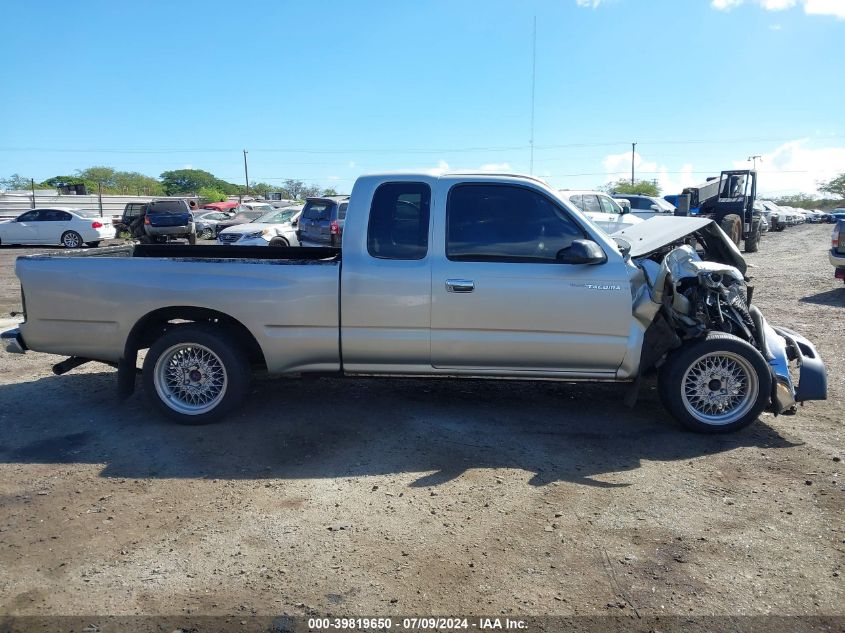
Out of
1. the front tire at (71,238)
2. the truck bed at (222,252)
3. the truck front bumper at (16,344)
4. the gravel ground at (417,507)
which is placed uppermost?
the truck bed at (222,252)

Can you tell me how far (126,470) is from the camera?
4621 millimetres

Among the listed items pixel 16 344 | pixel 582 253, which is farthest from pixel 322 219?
pixel 582 253

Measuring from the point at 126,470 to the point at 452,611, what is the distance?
2641mm

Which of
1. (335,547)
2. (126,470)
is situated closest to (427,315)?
(335,547)

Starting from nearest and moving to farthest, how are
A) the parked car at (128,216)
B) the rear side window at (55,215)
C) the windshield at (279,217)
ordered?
1. the windshield at (279,217)
2. the rear side window at (55,215)
3. the parked car at (128,216)

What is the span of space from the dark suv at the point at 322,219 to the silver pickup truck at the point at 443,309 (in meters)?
11.6

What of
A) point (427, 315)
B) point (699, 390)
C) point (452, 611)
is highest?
point (427, 315)

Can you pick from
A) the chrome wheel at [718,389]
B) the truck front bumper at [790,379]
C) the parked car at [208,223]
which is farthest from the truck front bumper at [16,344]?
the parked car at [208,223]

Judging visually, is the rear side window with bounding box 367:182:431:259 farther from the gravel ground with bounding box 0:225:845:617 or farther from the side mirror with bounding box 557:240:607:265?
the gravel ground with bounding box 0:225:845:617

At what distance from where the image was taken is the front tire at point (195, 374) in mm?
5348

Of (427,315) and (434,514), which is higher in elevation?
(427,315)

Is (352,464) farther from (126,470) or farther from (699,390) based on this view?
(699,390)

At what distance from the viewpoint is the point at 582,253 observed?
495 centimetres

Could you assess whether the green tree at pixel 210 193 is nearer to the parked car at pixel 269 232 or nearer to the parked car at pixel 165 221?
the parked car at pixel 165 221
